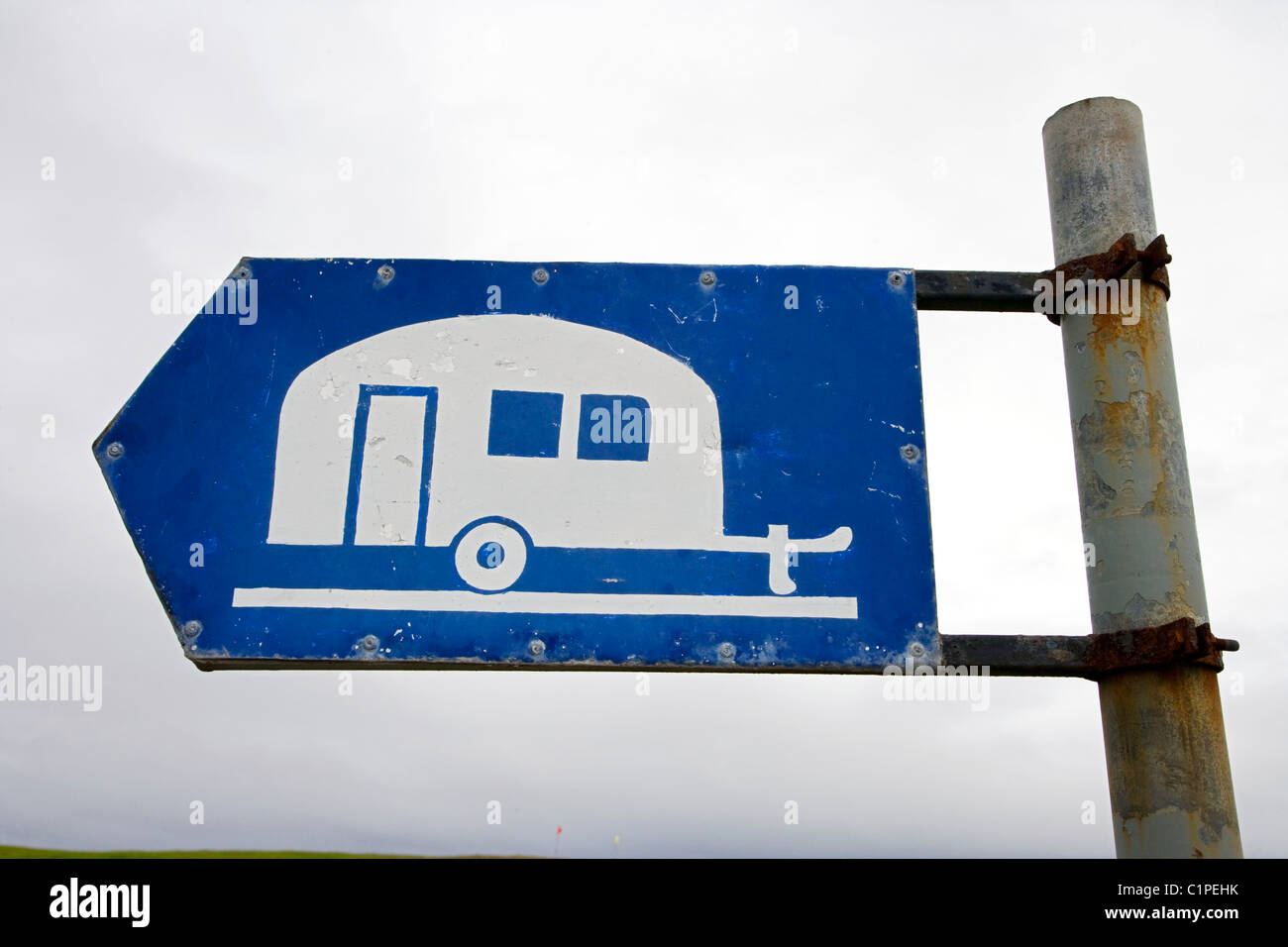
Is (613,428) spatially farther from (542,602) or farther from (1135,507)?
(1135,507)

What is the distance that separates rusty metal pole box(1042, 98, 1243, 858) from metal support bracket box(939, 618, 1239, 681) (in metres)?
0.03

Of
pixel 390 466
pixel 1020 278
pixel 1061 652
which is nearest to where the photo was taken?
pixel 1061 652

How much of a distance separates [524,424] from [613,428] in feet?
0.66

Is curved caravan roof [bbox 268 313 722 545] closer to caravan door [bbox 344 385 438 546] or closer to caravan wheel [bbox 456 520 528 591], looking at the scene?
caravan door [bbox 344 385 438 546]

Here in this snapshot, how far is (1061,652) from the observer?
2.33 m

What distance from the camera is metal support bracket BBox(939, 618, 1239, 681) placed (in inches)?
89.3

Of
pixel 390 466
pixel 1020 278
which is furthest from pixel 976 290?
pixel 390 466

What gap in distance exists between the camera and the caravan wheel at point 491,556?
2.37 meters

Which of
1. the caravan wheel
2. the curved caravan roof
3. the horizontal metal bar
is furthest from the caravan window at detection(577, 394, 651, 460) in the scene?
the horizontal metal bar

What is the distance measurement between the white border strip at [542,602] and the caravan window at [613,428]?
335 millimetres

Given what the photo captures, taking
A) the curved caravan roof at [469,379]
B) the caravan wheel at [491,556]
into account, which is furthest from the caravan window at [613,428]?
the caravan wheel at [491,556]
